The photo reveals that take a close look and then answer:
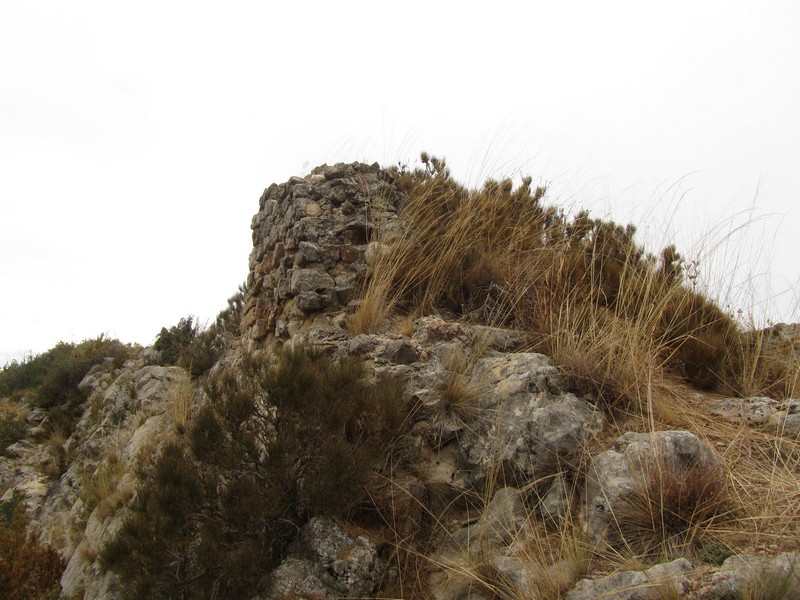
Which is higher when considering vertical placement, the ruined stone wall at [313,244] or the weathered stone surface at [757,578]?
the ruined stone wall at [313,244]

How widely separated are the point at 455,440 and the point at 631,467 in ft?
3.58

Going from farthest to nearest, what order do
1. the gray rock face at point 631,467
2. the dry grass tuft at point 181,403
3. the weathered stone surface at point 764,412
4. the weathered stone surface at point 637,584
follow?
the dry grass tuft at point 181,403, the weathered stone surface at point 764,412, the gray rock face at point 631,467, the weathered stone surface at point 637,584

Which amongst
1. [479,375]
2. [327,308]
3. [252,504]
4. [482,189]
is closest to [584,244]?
[482,189]

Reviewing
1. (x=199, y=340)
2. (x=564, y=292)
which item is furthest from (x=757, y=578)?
(x=199, y=340)

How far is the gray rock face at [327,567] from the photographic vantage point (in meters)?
2.64

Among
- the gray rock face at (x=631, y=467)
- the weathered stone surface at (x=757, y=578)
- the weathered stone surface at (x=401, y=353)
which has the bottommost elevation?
the weathered stone surface at (x=757, y=578)

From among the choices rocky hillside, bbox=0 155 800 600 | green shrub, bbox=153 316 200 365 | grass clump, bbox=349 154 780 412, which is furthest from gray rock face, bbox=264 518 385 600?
green shrub, bbox=153 316 200 365

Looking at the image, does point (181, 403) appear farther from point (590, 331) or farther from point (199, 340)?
point (590, 331)

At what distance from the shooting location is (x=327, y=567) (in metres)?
2.69

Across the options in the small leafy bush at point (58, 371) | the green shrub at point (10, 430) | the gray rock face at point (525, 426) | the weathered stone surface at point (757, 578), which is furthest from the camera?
the small leafy bush at point (58, 371)

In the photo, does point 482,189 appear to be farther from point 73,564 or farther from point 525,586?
point 73,564

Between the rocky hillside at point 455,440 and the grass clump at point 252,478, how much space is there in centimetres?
1

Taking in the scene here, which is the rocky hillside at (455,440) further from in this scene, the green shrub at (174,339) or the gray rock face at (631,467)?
the green shrub at (174,339)

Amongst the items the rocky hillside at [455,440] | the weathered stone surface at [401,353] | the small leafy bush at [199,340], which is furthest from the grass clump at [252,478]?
the small leafy bush at [199,340]
